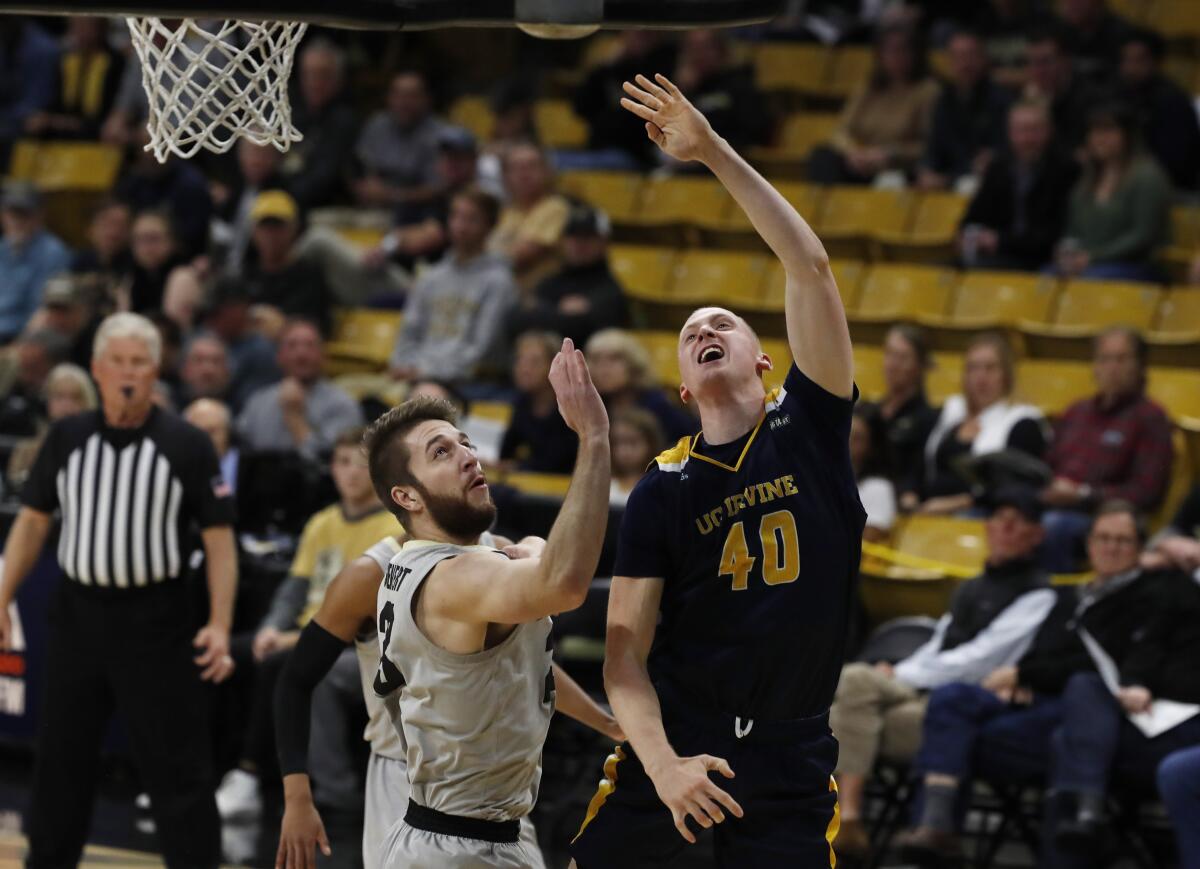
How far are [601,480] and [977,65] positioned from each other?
805cm

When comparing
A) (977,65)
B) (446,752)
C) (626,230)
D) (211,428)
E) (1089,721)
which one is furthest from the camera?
(626,230)

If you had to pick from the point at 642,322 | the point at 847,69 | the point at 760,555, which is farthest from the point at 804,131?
the point at 760,555

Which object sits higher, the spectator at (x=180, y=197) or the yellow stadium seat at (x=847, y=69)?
the yellow stadium seat at (x=847, y=69)

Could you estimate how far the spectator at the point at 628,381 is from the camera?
8.96 meters

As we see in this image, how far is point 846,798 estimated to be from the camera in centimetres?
746

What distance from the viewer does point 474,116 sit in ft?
46.8

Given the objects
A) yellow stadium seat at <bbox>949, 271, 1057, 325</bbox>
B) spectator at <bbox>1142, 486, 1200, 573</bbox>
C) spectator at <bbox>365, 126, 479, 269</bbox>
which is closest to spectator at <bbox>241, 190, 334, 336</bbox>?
spectator at <bbox>365, 126, 479, 269</bbox>

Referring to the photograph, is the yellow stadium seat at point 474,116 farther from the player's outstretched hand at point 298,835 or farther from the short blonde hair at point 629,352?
the player's outstretched hand at point 298,835

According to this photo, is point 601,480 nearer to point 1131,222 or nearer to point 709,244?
point 1131,222

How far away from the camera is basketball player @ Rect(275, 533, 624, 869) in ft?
15.6

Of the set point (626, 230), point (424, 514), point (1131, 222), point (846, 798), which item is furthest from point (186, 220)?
point (424, 514)

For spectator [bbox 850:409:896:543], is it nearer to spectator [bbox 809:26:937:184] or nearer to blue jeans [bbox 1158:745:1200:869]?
blue jeans [bbox 1158:745:1200:869]

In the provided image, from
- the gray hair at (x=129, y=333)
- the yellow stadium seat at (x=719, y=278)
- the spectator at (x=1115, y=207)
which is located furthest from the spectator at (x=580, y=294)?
the gray hair at (x=129, y=333)

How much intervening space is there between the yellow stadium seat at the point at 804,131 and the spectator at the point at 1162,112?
7.09 ft
